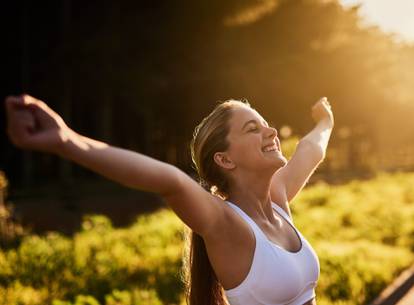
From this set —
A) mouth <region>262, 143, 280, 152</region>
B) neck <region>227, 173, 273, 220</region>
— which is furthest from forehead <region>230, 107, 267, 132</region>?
neck <region>227, 173, 273, 220</region>

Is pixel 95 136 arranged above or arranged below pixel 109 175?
below

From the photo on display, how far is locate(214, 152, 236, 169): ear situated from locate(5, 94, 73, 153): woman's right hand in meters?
1.19

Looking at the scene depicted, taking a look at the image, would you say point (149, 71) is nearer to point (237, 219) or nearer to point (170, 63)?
point (170, 63)

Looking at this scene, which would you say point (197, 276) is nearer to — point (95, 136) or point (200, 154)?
point (200, 154)

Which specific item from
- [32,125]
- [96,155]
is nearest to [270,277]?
[96,155]

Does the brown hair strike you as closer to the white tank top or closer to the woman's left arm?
the white tank top

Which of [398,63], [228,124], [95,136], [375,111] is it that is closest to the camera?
[228,124]

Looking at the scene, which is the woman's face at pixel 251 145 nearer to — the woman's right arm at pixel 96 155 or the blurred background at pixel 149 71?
the woman's right arm at pixel 96 155

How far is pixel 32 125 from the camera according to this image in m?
1.80

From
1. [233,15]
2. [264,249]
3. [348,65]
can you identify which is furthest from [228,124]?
[348,65]

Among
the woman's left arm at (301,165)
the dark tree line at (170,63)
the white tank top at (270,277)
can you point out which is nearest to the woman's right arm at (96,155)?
the white tank top at (270,277)

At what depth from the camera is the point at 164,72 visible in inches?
883

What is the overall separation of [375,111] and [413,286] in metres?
32.7

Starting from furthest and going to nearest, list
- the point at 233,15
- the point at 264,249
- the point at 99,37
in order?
the point at 233,15 → the point at 99,37 → the point at 264,249
